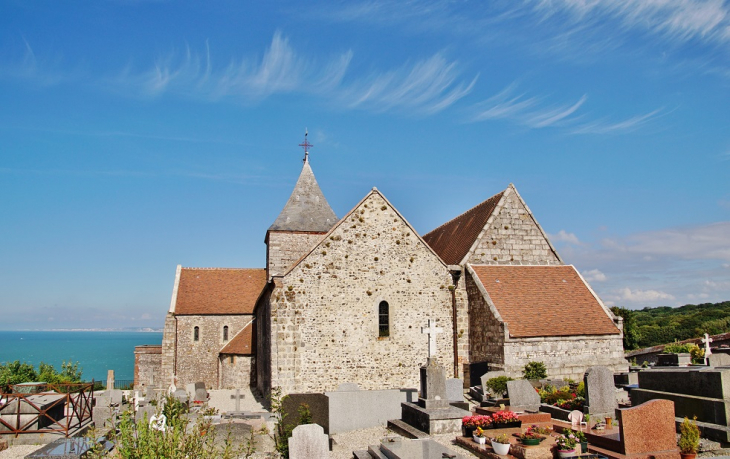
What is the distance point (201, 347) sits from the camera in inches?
1276

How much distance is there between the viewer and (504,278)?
21.5 m

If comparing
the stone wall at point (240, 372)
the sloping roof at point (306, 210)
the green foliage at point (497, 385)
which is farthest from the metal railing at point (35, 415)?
the sloping roof at point (306, 210)

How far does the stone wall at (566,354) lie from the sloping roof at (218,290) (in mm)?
17858

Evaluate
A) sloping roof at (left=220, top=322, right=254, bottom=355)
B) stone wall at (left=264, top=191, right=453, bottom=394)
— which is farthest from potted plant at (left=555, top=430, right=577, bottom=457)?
sloping roof at (left=220, top=322, right=254, bottom=355)

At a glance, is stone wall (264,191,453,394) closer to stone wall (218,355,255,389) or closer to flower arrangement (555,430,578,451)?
flower arrangement (555,430,578,451)

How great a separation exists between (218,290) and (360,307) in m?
16.7

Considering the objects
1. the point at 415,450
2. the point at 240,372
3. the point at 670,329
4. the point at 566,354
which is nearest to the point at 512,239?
the point at 566,354

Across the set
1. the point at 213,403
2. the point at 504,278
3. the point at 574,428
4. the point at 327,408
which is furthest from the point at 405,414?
the point at 213,403

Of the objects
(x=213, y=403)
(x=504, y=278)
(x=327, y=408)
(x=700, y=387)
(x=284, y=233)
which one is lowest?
(x=213, y=403)

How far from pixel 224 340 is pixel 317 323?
15.0 m

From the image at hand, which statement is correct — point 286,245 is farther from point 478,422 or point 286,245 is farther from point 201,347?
point 478,422

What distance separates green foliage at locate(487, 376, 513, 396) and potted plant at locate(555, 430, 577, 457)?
22.7ft

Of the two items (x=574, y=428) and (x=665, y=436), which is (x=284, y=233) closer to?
(x=574, y=428)

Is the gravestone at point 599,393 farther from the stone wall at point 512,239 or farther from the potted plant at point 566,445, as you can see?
the stone wall at point 512,239
